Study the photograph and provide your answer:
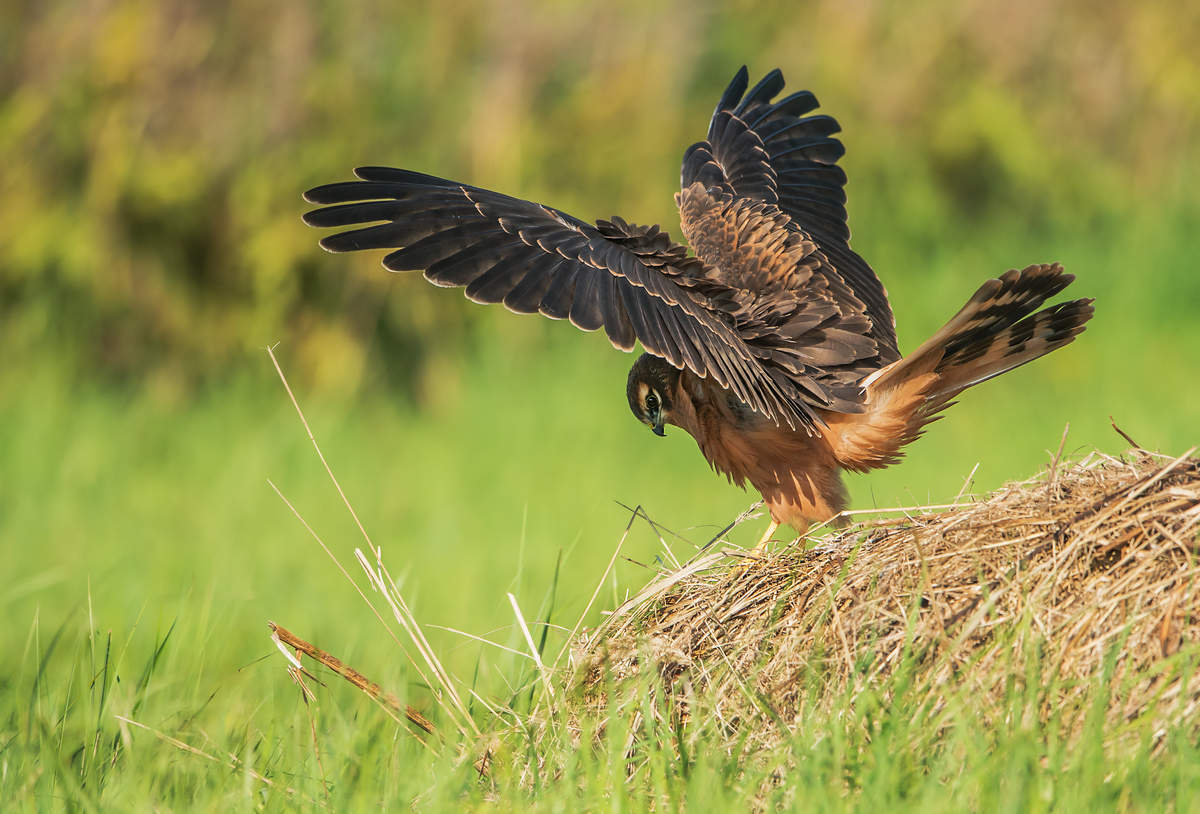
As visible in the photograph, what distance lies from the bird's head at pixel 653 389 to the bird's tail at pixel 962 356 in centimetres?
61

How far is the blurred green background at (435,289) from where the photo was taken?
8.21 m

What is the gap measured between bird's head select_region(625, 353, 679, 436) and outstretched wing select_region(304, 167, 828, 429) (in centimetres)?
60

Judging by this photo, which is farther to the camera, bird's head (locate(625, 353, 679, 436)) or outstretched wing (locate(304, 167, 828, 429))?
bird's head (locate(625, 353, 679, 436))

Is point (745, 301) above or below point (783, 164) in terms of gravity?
below

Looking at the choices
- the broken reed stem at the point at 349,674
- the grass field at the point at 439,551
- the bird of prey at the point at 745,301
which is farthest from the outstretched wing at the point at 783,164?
the broken reed stem at the point at 349,674

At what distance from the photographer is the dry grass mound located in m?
2.81

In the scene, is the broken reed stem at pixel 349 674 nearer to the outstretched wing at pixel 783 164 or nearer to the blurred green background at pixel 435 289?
the blurred green background at pixel 435 289

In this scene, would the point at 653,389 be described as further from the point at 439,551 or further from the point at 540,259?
the point at 439,551

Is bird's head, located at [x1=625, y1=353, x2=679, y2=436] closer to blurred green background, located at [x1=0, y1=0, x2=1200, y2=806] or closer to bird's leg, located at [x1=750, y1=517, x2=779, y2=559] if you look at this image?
bird's leg, located at [x1=750, y1=517, x2=779, y2=559]

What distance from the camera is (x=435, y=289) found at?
35.6 ft

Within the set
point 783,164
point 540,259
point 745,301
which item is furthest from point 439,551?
point 540,259

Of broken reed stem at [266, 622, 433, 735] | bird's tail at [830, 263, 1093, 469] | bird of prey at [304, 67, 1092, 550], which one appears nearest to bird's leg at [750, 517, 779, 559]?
bird of prey at [304, 67, 1092, 550]

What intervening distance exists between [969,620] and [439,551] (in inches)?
210

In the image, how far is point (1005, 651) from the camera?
283 cm
